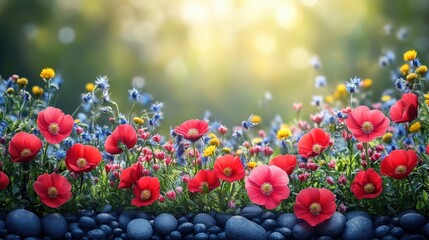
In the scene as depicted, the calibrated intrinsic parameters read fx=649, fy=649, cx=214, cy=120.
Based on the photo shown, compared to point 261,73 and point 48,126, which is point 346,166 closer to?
point 48,126

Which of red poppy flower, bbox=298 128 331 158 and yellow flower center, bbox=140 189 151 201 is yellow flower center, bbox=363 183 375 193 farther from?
yellow flower center, bbox=140 189 151 201

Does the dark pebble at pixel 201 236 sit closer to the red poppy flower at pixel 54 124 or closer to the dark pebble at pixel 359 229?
the dark pebble at pixel 359 229

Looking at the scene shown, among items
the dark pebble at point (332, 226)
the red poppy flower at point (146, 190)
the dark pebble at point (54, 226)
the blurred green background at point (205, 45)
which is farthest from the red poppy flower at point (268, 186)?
the blurred green background at point (205, 45)

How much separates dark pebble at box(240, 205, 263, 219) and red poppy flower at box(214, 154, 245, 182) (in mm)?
168

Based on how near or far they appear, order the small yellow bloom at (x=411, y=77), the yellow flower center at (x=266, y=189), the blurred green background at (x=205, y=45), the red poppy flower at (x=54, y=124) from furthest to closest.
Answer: the blurred green background at (x=205, y=45), the small yellow bloom at (x=411, y=77), the red poppy flower at (x=54, y=124), the yellow flower center at (x=266, y=189)

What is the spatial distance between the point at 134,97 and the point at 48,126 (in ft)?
1.44

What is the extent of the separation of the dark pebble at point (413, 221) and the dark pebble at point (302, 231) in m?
0.41

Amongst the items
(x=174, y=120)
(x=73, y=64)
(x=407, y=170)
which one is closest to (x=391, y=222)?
(x=407, y=170)

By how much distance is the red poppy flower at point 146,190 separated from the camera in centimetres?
305

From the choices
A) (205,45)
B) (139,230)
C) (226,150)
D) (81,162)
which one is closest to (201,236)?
(139,230)

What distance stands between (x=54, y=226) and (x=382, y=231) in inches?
59.4

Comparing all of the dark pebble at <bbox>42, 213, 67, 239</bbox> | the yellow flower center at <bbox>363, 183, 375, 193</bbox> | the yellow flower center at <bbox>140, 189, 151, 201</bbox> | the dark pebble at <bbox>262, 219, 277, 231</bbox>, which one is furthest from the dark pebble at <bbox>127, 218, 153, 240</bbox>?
the yellow flower center at <bbox>363, 183, 375, 193</bbox>

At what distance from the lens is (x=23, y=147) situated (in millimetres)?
3084

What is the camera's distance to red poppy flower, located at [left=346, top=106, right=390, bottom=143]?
10.2ft
